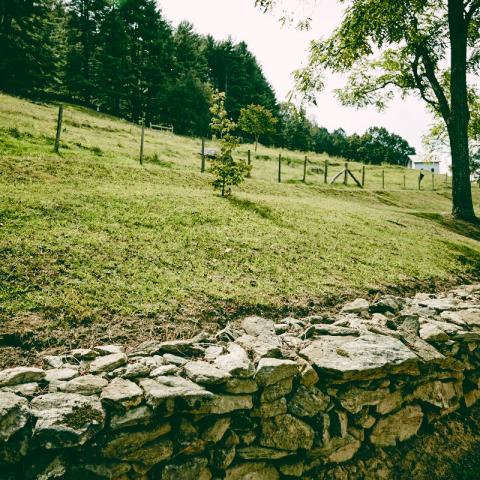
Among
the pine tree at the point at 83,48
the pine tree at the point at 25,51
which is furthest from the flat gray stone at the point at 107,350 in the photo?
the pine tree at the point at 83,48

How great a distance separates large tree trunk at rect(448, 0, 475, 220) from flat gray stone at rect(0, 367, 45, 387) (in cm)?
1837

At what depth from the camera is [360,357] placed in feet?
14.9

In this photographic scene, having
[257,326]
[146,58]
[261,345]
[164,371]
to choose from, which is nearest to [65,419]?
[164,371]

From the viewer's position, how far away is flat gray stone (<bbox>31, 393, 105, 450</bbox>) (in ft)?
9.79

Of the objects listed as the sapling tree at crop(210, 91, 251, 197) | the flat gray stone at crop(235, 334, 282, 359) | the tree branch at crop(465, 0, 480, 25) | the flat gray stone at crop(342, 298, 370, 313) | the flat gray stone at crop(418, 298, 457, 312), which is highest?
the tree branch at crop(465, 0, 480, 25)

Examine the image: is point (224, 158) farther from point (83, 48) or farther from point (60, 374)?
point (83, 48)

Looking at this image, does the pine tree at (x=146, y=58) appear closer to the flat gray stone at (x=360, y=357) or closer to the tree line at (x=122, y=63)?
the tree line at (x=122, y=63)

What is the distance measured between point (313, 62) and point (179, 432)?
57.2 feet

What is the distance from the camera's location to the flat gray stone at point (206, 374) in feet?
12.2

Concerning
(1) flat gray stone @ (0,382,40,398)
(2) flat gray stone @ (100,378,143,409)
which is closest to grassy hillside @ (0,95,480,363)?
(1) flat gray stone @ (0,382,40,398)

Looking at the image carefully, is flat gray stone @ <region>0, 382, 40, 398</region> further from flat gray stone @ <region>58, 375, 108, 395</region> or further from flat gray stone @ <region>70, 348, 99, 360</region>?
flat gray stone @ <region>70, 348, 99, 360</region>

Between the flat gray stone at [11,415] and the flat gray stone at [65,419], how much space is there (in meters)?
0.09

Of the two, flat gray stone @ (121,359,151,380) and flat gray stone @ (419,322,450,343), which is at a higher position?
flat gray stone @ (419,322,450,343)

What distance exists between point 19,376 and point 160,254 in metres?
4.13
